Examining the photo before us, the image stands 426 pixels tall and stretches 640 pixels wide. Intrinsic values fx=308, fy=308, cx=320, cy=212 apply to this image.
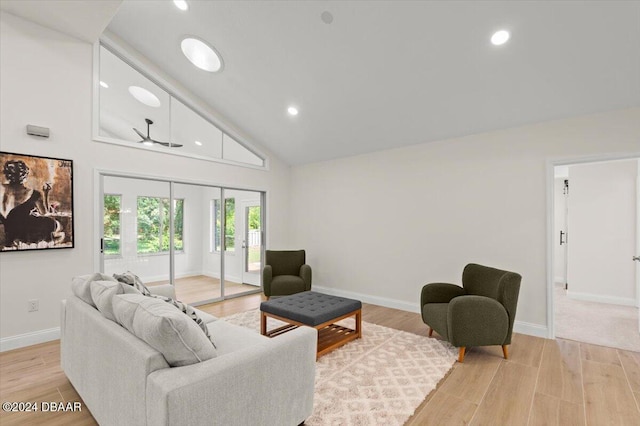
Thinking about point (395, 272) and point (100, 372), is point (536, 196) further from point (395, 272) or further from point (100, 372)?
point (100, 372)

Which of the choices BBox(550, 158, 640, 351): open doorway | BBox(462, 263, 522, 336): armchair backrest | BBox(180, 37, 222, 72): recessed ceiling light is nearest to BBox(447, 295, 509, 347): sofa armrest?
BBox(462, 263, 522, 336): armchair backrest

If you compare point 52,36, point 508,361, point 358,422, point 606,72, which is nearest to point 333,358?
point 358,422

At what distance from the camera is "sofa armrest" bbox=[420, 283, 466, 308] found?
12.0 ft

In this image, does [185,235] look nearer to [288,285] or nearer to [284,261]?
[284,261]

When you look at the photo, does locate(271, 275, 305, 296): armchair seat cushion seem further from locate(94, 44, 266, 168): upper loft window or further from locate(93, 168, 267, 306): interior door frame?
locate(94, 44, 266, 168): upper loft window

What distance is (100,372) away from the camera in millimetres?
1854

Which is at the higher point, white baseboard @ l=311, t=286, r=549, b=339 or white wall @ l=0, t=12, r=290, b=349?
white wall @ l=0, t=12, r=290, b=349

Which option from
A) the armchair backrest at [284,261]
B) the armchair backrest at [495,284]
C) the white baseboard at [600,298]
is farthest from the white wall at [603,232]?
the armchair backrest at [284,261]

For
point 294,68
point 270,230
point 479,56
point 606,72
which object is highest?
point 294,68

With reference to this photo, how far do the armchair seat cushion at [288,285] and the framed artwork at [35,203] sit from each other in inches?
107

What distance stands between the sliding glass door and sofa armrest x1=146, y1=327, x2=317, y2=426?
3.30 meters

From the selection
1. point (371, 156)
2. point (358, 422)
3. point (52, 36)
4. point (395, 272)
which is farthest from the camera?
point (371, 156)

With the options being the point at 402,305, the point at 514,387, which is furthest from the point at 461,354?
the point at 402,305

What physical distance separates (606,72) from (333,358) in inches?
150
